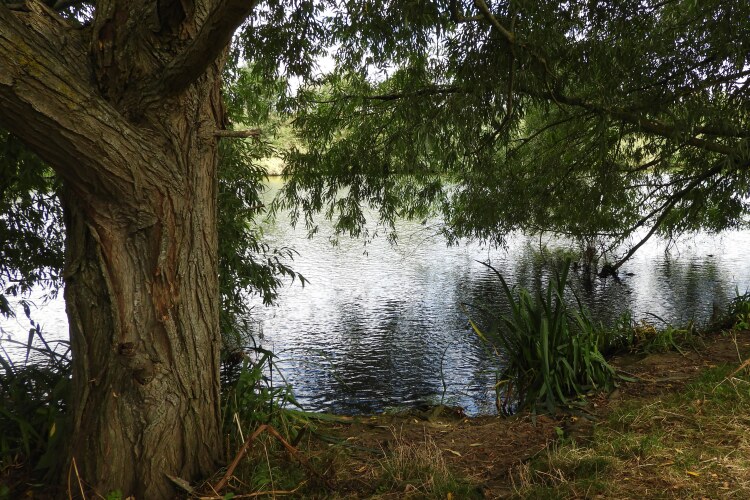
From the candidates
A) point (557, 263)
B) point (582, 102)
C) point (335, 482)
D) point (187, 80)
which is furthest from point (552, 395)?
point (557, 263)

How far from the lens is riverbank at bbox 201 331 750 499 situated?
2.33 m

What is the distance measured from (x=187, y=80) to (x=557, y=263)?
9.91 metres

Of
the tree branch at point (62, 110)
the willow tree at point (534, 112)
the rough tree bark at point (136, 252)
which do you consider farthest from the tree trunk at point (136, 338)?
the willow tree at point (534, 112)

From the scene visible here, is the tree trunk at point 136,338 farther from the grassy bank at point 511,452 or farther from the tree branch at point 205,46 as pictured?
the tree branch at point 205,46

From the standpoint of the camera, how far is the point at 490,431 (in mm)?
3125

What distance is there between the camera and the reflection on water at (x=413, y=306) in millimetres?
6184

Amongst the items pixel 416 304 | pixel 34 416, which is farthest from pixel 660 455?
pixel 416 304

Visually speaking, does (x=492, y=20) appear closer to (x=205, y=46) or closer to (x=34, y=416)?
(x=205, y=46)

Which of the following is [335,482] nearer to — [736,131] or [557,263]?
[736,131]

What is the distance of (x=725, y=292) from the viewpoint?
31.3 ft

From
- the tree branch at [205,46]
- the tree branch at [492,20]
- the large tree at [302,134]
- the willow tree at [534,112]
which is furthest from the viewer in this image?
the willow tree at [534,112]

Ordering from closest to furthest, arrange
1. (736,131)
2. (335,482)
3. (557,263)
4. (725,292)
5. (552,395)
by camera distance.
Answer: (335,482) < (552,395) < (736,131) < (725,292) < (557,263)

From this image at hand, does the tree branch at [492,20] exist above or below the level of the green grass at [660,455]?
above

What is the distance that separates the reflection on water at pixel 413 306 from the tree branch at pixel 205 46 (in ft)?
6.63
